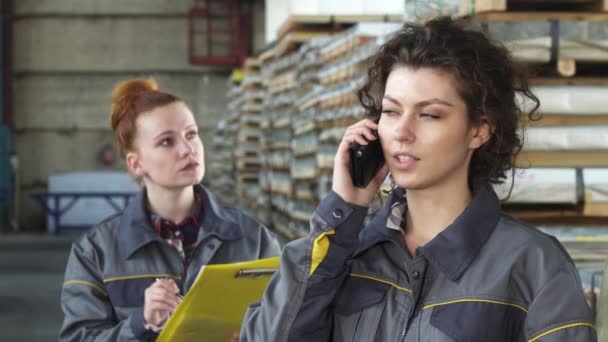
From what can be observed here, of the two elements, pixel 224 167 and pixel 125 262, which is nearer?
pixel 125 262

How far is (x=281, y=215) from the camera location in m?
11.6

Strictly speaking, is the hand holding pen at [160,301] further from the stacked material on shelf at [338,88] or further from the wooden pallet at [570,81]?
the stacked material on shelf at [338,88]

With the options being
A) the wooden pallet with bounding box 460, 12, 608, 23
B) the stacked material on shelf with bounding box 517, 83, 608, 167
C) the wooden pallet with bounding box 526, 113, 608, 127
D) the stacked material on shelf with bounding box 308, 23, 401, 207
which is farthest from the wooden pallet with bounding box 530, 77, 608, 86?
the stacked material on shelf with bounding box 308, 23, 401, 207

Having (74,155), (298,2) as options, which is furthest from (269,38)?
(74,155)

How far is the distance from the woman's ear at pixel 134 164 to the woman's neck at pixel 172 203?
9 cm

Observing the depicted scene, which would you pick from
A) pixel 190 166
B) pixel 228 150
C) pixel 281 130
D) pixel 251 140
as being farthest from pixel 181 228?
pixel 228 150

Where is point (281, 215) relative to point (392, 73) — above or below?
below

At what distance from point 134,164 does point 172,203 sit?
0.21 metres

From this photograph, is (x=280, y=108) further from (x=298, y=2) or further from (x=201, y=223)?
(x=201, y=223)

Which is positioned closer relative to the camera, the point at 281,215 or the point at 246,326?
the point at 246,326

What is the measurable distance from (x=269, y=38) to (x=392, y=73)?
1433 cm

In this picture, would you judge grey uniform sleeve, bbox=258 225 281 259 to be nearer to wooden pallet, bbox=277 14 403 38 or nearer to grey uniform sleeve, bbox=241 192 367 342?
grey uniform sleeve, bbox=241 192 367 342

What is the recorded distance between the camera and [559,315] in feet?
5.86

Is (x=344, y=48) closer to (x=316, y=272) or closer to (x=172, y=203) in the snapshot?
(x=172, y=203)
